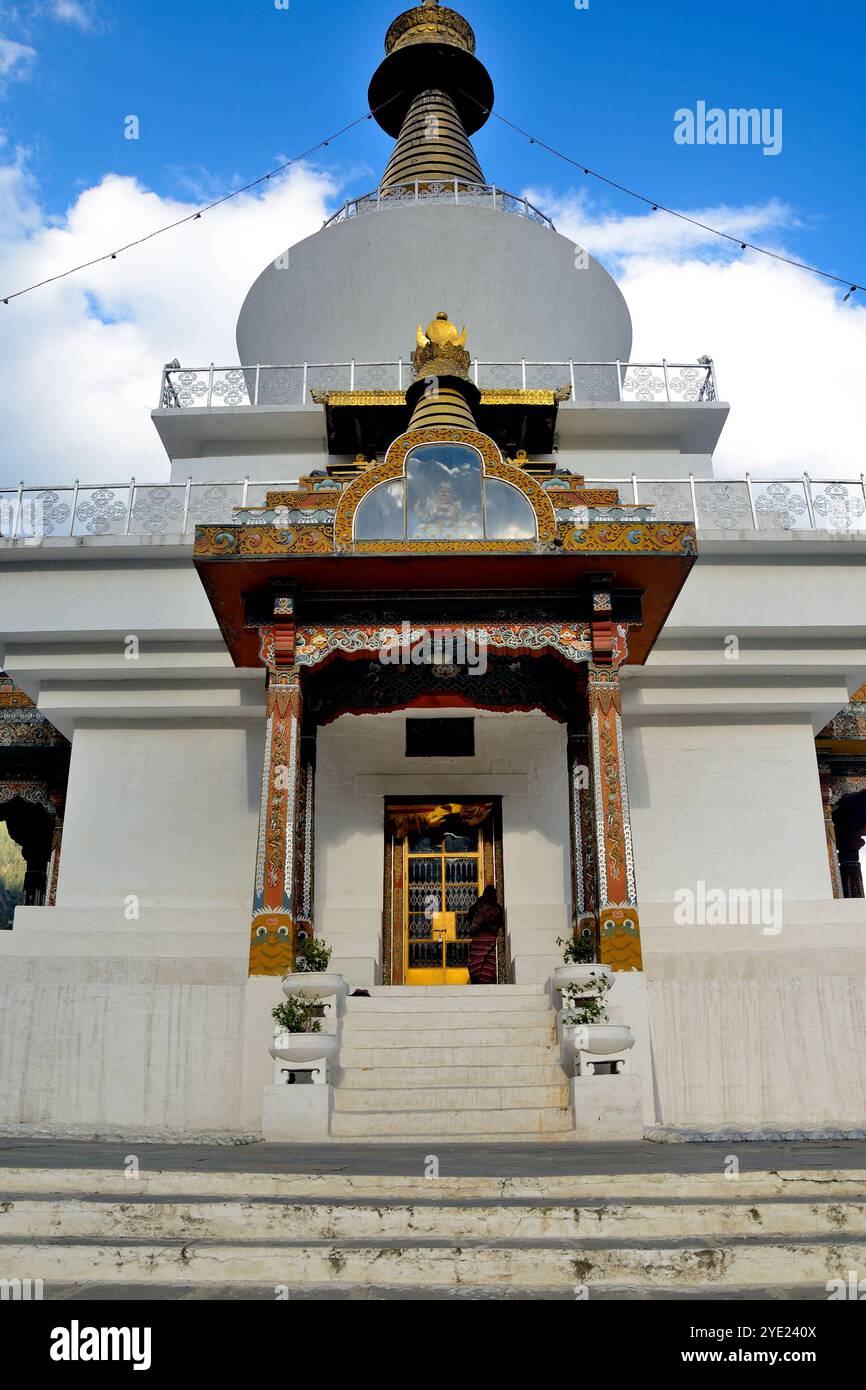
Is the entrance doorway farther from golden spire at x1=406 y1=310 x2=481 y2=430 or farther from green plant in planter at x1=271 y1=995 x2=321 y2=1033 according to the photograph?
golden spire at x1=406 y1=310 x2=481 y2=430

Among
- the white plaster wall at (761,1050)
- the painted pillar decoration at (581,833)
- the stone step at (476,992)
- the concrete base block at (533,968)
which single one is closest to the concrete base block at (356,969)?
the stone step at (476,992)

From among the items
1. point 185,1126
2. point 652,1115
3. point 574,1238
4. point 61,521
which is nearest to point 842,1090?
point 652,1115

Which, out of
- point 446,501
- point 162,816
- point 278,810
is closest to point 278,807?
point 278,810

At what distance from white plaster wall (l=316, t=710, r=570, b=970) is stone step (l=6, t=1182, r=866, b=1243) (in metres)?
9.62

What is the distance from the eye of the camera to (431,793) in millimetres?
14664

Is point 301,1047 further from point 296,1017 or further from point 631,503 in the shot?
point 631,503

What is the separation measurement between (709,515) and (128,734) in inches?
343

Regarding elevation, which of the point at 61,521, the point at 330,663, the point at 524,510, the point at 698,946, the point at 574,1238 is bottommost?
the point at 574,1238

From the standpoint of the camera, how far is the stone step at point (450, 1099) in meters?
9.00

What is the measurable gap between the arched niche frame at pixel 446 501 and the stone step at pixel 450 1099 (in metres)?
5.16

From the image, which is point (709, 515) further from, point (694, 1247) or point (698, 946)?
point (694, 1247)

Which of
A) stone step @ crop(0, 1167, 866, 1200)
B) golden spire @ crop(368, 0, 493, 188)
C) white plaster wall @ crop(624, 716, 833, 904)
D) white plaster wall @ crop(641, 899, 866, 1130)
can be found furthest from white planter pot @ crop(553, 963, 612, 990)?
golden spire @ crop(368, 0, 493, 188)

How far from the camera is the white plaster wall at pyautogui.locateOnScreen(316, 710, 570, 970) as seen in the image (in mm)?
14273

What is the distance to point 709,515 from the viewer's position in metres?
15.1
